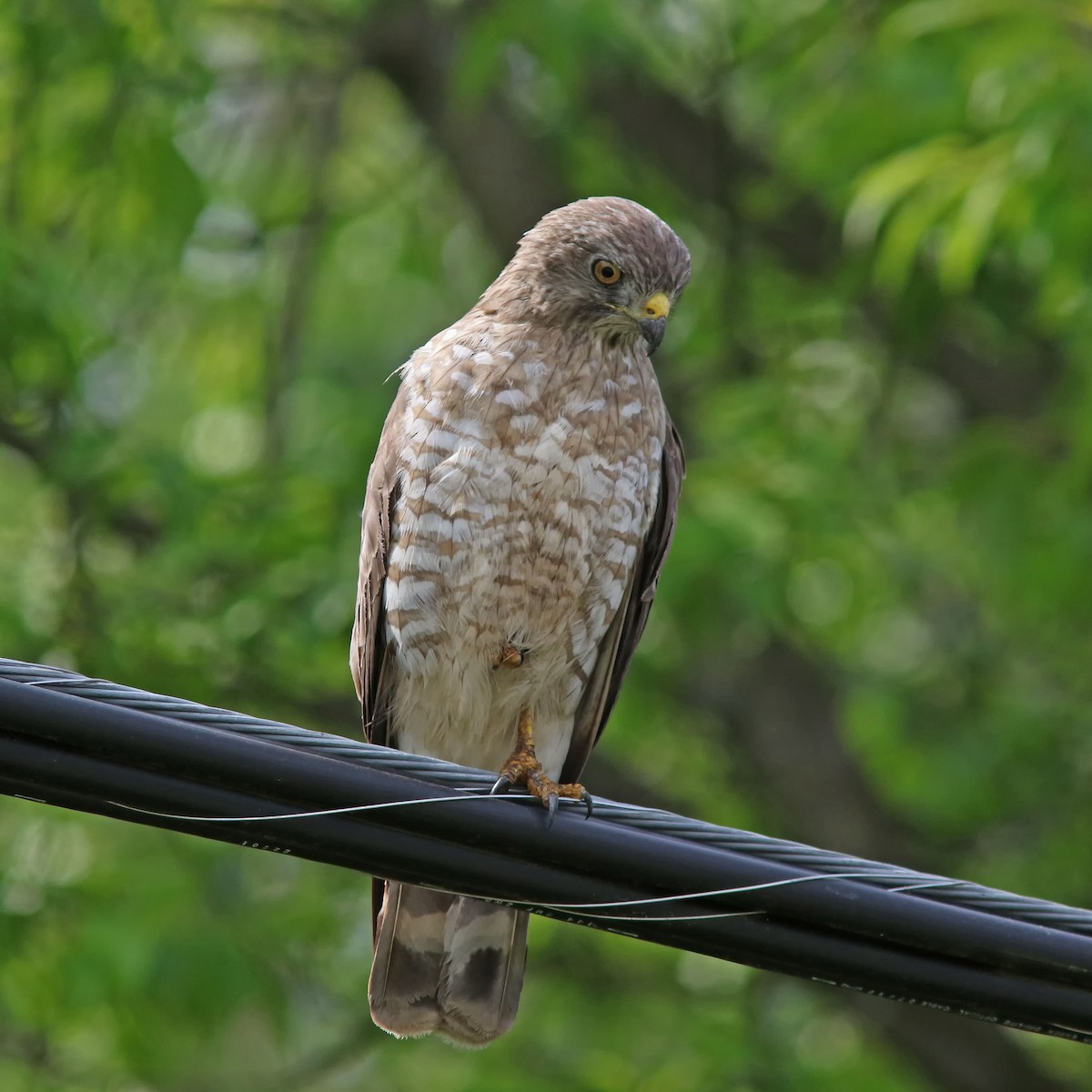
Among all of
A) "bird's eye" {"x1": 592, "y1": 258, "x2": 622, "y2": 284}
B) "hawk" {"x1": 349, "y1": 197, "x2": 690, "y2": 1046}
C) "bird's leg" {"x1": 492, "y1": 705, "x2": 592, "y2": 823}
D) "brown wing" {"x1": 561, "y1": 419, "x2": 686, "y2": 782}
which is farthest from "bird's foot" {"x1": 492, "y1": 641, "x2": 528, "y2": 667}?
"bird's eye" {"x1": 592, "y1": 258, "x2": 622, "y2": 284}

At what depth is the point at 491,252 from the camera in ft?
27.3

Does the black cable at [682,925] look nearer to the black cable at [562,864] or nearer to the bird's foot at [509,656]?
the black cable at [562,864]

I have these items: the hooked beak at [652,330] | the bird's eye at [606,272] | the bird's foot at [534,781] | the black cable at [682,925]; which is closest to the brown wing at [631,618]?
Answer: the hooked beak at [652,330]

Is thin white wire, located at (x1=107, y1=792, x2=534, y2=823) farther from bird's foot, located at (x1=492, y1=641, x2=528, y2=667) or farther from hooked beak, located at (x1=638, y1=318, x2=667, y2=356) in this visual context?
hooked beak, located at (x1=638, y1=318, x2=667, y2=356)

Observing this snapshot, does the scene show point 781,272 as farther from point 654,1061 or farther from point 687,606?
point 654,1061

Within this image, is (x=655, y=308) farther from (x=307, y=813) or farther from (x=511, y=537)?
(x=307, y=813)

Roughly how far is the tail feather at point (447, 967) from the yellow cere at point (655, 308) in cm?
165

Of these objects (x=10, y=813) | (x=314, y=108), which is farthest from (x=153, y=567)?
(x=314, y=108)

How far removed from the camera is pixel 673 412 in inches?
297

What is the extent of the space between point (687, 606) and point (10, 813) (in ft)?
9.59

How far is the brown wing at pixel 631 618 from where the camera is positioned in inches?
179

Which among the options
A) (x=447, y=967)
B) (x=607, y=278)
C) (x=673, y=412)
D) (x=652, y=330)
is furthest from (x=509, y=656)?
(x=673, y=412)

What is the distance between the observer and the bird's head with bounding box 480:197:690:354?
4.44 m

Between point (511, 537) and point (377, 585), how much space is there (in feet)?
1.53
